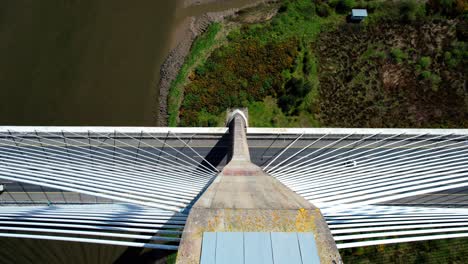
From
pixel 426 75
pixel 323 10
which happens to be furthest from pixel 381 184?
pixel 323 10

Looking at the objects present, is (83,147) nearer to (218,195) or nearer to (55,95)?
(55,95)

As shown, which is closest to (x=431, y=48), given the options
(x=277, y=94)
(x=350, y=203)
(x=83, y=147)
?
(x=277, y=94)

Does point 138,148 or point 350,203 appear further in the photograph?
point 138,148

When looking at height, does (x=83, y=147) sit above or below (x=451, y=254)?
above

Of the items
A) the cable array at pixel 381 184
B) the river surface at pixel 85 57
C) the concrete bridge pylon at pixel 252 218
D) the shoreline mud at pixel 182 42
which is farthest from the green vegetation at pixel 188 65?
the concrete bridge pylon at pixel 252 218

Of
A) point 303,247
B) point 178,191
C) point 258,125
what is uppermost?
point 258,125

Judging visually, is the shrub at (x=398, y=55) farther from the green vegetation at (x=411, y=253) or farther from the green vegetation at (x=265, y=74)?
the green vegetation at (x=411, y=253)

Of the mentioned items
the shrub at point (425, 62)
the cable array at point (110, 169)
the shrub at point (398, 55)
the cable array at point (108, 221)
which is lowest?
the cable array at point (108, 221)

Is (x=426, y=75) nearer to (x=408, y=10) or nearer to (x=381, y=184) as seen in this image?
(x=408, y=10)
